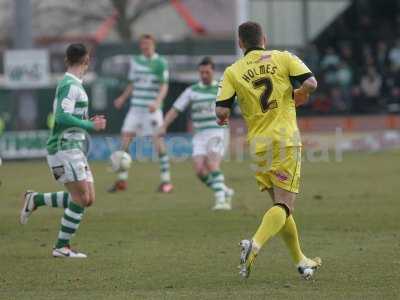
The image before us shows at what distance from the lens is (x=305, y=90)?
9695 mm

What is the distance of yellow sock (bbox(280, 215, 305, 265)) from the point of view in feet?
32.0

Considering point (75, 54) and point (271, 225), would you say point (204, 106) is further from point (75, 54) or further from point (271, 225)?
point (271, 225)

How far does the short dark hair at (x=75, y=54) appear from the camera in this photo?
442 inches

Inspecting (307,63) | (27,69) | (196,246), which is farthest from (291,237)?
(307,63)

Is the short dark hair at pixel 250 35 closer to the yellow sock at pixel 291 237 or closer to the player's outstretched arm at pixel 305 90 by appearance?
the player's outstretched arm at pixel 305 90

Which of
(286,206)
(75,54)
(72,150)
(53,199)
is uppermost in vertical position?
(75,54)

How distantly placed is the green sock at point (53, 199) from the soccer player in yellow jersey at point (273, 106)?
7.96ft

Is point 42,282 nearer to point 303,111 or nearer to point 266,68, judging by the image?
point 266,68

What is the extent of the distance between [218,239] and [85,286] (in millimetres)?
3067

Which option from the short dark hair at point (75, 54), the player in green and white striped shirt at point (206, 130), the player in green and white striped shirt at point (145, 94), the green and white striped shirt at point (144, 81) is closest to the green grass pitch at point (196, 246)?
the player in green and white striped shirt at point (206, 130)

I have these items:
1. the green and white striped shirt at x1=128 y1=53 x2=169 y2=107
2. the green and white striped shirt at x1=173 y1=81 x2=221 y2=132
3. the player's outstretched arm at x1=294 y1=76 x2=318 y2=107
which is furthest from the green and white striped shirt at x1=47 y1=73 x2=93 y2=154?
the green and white striped shirt at x1=128 y1=53 x2=169 y2=107

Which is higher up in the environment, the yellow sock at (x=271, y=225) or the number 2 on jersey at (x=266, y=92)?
the number 2 on jersey at (x=266, y=92)

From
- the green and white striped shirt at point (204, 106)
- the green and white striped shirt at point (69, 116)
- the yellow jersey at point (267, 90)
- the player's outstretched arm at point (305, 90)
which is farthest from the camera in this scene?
the green and white striped shirt at point (204, 106)

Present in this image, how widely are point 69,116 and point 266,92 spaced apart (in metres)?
2.12
